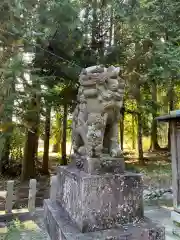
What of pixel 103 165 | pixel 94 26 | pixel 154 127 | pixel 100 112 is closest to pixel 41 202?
pixel 103 165

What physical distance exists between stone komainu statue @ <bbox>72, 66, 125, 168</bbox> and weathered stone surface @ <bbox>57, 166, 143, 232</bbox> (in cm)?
29

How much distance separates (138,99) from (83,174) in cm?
880

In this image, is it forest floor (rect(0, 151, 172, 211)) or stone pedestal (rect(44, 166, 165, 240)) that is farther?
forest floor (rect(0, 151, 172, 211))

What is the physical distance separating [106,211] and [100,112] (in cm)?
106

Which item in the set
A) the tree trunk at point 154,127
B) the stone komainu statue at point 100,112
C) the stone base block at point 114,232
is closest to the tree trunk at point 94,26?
the tree trunk at point 154,127

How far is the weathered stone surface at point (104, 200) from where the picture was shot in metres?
2.45

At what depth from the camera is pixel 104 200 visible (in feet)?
8.24

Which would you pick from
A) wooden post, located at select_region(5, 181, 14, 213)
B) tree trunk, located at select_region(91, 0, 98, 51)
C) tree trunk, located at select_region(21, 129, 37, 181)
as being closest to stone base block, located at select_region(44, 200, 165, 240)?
wooden post, located at select_region(5, 181, 14, 213)

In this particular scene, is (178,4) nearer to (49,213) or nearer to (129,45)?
(129,45)

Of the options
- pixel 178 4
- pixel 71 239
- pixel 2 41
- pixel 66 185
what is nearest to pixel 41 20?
pixel 2 41

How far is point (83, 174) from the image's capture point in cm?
263

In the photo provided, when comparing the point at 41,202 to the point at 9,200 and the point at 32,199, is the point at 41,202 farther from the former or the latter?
the point at 9,200

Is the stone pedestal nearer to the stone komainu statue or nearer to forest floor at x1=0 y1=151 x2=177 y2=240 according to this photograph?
the stone komainu statue

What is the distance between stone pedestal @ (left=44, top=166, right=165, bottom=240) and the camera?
241cm
